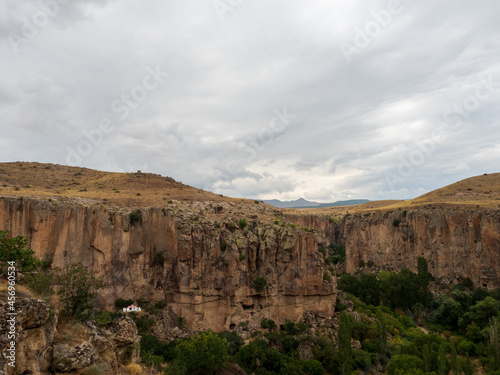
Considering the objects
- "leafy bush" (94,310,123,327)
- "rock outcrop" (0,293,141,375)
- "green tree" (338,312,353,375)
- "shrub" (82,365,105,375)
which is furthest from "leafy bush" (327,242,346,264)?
"shrub" (82,365,105,375)

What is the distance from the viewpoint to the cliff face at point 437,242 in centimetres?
6662

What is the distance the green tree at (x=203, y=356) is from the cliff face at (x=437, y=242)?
63.3m

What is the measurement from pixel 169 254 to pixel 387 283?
46091 millimetres

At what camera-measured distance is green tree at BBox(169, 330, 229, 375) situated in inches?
1186

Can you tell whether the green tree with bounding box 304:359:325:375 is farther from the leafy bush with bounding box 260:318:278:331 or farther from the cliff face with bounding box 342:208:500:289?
the cliff face with bounding box 342:208:500:289

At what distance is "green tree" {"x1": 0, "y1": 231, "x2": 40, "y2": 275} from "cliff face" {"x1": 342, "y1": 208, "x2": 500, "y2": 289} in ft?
265

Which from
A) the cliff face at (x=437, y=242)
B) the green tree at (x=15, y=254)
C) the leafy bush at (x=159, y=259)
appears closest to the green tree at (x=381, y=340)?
the leafy bush at (x=159, y=259)

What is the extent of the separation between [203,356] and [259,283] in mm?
18425

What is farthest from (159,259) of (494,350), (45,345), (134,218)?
(494,350)

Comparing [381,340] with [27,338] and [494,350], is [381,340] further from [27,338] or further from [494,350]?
[27,338]

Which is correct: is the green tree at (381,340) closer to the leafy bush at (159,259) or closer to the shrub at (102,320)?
the leafy bush at (159,259)

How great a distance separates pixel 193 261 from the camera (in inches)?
1877

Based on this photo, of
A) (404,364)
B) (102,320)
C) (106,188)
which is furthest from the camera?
(106,188)

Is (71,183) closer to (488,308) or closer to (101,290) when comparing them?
(101,290)
